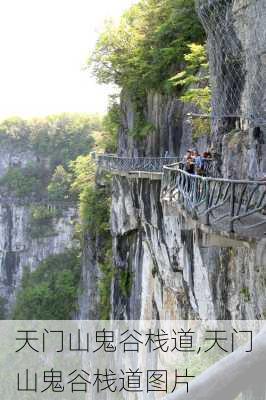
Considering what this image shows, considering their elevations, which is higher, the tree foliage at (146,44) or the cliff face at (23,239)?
the tree foliage at (146,44)

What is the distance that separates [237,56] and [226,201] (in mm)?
4682

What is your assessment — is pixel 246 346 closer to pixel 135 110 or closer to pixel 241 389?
pixel 241 389

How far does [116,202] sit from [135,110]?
14.0ft

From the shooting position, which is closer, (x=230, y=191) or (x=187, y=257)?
(x=230, y=191)

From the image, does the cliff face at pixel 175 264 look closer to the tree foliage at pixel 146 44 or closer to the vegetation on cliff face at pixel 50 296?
the tree foliage at pixel 146 44

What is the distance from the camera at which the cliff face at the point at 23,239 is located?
166 ft

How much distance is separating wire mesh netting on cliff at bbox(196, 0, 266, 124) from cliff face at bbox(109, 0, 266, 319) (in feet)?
0.11

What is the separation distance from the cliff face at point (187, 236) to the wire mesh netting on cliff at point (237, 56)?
0.11 ft

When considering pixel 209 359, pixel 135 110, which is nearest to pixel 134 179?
pixel 135 110

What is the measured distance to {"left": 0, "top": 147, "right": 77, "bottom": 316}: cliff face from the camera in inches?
1994

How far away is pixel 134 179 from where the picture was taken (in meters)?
18.3

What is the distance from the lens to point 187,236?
11609mm

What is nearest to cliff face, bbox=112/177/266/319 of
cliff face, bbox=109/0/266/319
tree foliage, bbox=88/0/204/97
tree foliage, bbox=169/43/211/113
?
cliff face, bbox=109/0/266/319

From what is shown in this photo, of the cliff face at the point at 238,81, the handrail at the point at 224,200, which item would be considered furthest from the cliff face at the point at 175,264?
the cliff face at the point at 238,81
